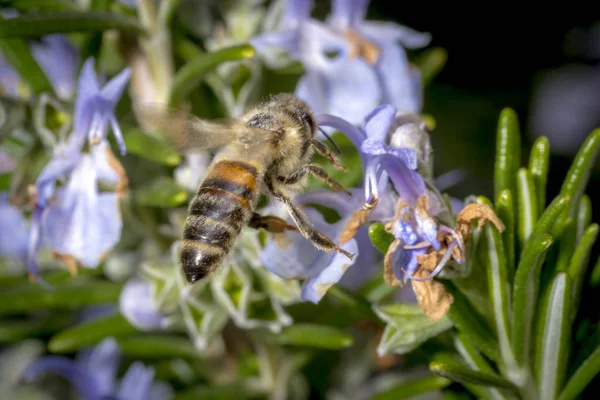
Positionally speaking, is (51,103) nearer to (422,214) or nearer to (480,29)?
(422,214)

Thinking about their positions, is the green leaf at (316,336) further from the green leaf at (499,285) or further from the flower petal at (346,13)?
the flower petal at (346,13)

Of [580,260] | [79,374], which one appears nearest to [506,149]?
[580,260]

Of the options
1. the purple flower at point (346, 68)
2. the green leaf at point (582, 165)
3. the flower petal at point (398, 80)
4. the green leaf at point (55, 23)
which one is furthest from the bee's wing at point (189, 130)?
the green leaf at point (582, 165)

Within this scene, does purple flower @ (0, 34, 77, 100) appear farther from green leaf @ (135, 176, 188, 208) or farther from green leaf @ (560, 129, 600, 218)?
green leaf @ (560, 129, 600, 218)

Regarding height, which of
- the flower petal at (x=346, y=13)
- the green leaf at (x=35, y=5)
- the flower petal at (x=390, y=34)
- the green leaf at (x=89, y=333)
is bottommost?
the green leaf at (x=89, y=333)

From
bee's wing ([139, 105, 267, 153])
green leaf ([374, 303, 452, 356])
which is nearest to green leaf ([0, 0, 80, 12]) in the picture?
bee's wing ([139, 105, 267, 153])

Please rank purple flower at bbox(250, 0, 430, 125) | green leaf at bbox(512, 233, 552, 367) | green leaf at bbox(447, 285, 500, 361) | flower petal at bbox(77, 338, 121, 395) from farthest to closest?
1. flower petal at bbox(77, 338, 121, 395)
2. purple flower at bbox(250, 0, 430, 125)
3. green leaf at bbox(447, 285, 500, 361)
4. green leaf at bbox(512, 233, 552, 367)
